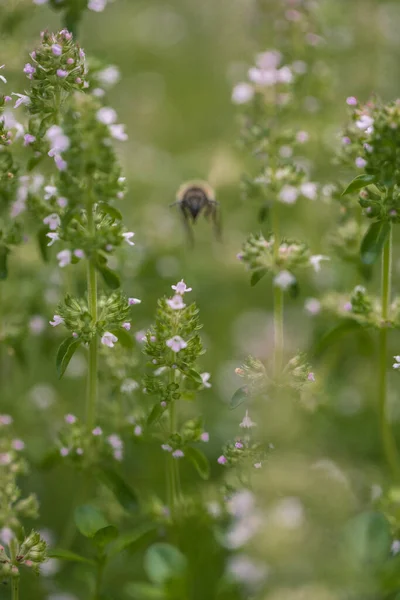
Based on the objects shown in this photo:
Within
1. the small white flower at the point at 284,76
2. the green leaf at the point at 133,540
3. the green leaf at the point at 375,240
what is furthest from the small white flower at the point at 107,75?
the green leaf at the point at 133,540

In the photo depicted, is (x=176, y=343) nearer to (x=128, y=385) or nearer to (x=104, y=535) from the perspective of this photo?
(x=128, y=385)

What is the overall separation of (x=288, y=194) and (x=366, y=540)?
7.66 ft

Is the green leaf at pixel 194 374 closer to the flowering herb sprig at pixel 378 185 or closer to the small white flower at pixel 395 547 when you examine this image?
the flowering herb sprig at pixel 378 185

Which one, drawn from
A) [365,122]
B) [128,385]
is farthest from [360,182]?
[128,385]

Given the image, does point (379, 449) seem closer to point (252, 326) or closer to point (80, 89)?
point (252, 326)

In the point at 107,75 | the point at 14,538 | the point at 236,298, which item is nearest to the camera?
the point at 14,538

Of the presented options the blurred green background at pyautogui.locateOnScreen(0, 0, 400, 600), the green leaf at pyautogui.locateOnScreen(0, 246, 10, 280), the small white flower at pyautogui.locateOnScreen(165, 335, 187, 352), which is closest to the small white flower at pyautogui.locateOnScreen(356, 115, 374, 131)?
the blurred green background at pyautogui.locateOnScreen(0, 0, 400, 600)

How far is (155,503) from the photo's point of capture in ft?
15.3

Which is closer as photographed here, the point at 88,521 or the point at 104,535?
the point at 104,535

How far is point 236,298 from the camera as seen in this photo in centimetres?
867

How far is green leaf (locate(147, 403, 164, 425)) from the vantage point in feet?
14.0

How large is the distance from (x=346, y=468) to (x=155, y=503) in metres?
1.18

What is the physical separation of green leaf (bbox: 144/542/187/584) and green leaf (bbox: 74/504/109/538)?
1.53 ft

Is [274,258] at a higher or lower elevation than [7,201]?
lower
